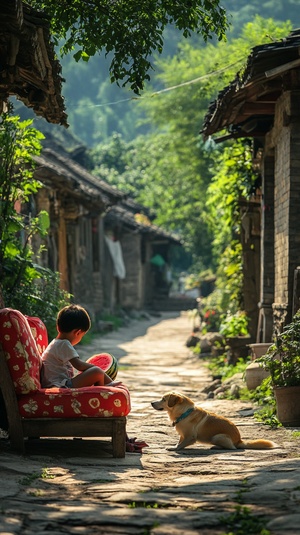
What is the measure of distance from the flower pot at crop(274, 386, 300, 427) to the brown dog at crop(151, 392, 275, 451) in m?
1.21

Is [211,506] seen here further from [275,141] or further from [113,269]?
[113,269]

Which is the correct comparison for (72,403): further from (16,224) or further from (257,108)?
(257,108)

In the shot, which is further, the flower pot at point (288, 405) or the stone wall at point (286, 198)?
the stone wall at point (286, 198)

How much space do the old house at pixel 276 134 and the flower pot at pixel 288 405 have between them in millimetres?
2054

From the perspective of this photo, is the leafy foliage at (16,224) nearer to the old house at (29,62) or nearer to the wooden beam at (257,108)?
the old house at (29,62)

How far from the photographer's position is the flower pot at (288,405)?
28.7 ft

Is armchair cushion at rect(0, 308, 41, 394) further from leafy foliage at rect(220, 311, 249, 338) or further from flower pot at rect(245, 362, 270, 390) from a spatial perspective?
leafy foliage at rect(220, 311, 249, 338)

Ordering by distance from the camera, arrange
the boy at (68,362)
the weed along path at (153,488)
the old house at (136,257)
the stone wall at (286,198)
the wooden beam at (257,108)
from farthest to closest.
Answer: the old house at (136,257) < the wooden beam at (257,108) < the stone wall at (286,198) < the boy at (68,362) < the weed along path at (153,488)

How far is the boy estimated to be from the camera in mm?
7328

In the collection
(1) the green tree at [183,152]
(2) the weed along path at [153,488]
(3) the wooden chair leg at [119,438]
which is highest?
(1) the green tree at [183,152]

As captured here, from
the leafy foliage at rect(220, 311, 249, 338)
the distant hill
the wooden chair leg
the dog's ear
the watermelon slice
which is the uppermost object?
the distant hill

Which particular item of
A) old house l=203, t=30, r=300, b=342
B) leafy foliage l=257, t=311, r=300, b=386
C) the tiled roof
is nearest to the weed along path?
leafy foliage l=257, t=311, r=300, b=386

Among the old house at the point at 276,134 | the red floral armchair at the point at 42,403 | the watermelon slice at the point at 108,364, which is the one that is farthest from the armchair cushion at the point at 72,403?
the old house at the point at 276,134

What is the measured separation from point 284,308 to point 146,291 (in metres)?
30.6
